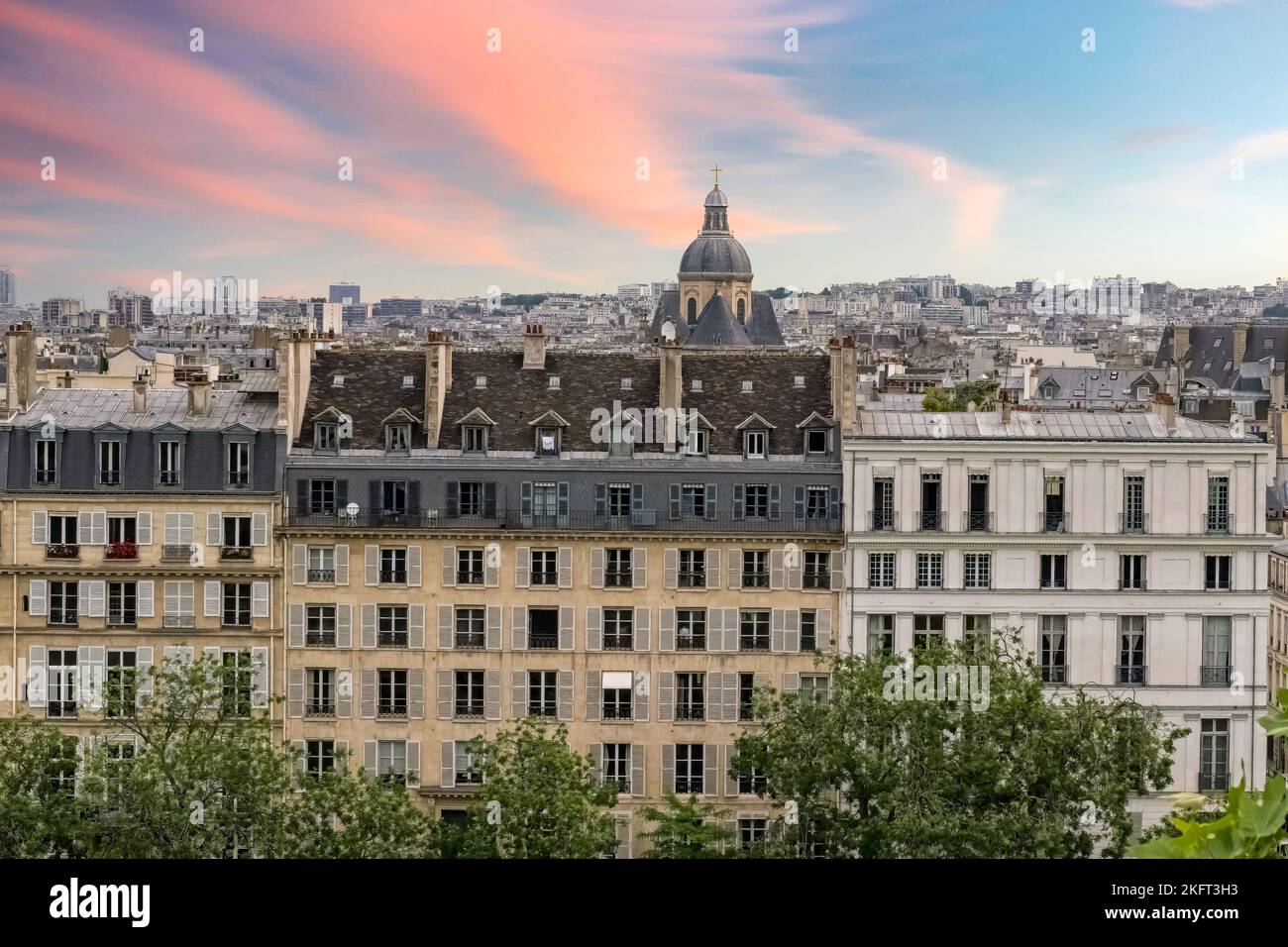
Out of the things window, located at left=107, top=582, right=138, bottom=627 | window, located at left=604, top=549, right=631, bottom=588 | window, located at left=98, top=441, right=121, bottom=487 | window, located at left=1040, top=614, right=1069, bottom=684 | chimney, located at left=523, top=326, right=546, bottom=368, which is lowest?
window, located at left=1040, top=614, right=1069, bottom=684

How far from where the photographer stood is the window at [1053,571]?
155 feet

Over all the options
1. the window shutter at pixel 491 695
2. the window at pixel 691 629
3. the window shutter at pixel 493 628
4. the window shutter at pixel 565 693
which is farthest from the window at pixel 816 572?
the window shutter at pixel 491 695

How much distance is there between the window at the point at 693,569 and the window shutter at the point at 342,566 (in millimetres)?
7768

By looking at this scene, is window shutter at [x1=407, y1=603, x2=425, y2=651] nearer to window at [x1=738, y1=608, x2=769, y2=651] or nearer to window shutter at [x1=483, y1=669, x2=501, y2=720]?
window shutter at [x1=483, y1=669, x2=501, y2=720]

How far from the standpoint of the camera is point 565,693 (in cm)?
4697

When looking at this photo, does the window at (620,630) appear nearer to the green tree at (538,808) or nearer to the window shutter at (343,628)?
the window shutter at (343,628)

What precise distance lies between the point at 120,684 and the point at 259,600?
750 cm

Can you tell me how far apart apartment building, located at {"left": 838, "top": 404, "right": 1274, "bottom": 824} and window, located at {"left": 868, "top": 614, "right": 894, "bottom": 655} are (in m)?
0.05

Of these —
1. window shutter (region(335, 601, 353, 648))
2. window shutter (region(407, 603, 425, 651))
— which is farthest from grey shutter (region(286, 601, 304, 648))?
window shutter (region(407, 603, 425, 651))

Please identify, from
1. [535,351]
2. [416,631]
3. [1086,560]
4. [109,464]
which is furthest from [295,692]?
[1086,560]

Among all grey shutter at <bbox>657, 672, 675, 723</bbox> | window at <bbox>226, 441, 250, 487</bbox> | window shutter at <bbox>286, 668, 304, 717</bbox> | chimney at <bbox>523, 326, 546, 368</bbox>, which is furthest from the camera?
chimney at <bbox>523, 326, 546, 368</bbox>

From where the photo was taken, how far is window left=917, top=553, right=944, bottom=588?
4728 centimetres

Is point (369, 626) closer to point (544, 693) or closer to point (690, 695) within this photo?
point (544, 693)
